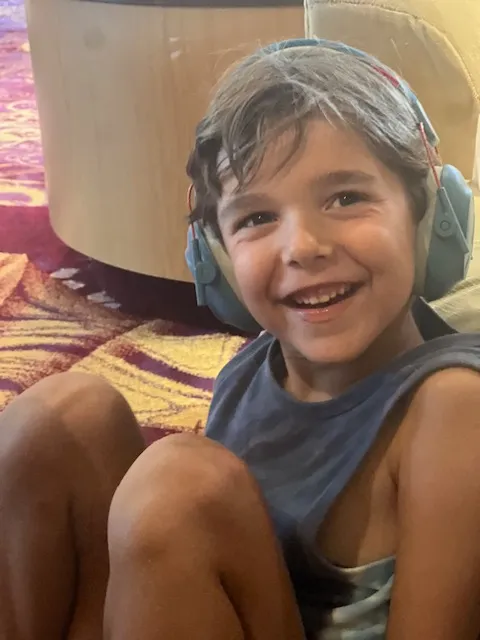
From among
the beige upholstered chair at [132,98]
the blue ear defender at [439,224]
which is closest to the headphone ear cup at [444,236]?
the blue ear defender at [439,224]

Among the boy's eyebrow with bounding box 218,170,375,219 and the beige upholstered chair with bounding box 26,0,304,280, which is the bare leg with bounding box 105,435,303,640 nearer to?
the boy's eyebrow with bounding box 218,170,375,219

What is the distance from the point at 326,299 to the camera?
2.11ft

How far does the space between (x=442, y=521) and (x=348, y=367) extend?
17cm

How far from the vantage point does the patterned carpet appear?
4.37ft

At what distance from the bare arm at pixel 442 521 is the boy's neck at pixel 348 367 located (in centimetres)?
11

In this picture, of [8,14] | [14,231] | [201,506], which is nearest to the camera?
[201,506]

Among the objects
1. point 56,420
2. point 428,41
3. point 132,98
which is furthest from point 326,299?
point 132,98

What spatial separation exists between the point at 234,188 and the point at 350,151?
0.29ft

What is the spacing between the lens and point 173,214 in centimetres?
139

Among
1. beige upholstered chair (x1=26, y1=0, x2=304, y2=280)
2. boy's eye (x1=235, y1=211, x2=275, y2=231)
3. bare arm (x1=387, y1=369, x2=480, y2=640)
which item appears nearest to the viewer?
bare arm (x1=387, y1=369, x2=480, y2=640)

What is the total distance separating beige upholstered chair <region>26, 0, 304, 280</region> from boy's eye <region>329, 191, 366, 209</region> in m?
0.62

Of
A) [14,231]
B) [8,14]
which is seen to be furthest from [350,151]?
[8,14]

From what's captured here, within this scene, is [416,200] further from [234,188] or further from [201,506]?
[201,506]

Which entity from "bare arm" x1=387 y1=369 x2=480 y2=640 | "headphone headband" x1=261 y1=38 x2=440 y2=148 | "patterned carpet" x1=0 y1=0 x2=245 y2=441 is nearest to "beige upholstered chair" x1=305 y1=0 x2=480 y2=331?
"headphone headband" x1=261 y1=38 x2=440 y2=148
